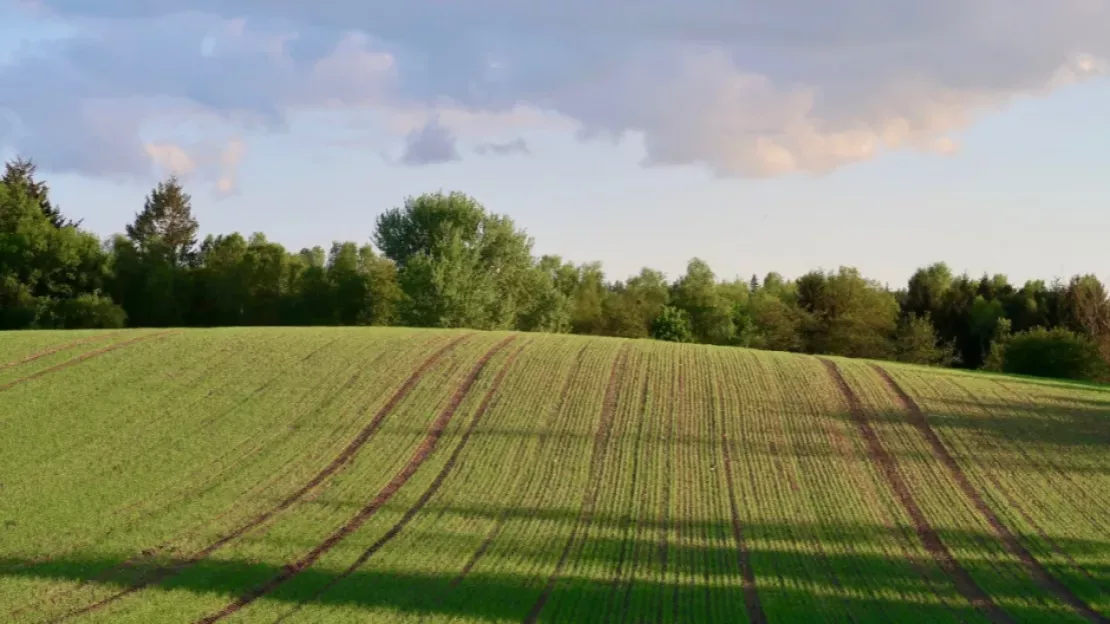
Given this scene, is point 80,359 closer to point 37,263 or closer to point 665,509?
point 665,509

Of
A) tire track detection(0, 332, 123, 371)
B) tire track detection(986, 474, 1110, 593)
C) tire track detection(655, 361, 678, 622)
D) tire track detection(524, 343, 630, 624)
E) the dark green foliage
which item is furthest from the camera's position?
the dark green foliage

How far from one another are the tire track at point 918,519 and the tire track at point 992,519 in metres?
1.70

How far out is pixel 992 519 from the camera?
27312mm

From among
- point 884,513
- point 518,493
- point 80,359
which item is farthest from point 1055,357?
point 80,359

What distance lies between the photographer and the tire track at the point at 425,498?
20578mm

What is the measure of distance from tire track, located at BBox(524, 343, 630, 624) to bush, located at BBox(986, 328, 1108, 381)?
27722 millimetres

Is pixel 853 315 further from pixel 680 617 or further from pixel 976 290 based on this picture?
pixel 680 617

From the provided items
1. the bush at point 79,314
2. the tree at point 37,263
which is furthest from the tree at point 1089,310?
the tree at point 37,263

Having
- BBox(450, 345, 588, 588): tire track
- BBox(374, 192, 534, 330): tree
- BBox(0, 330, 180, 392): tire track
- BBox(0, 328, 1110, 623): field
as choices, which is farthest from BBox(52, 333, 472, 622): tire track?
BBox(374, 192, 534, 330): tree

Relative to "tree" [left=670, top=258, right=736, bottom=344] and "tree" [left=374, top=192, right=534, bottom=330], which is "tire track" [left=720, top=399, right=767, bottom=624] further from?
"tree" [left=670, top=258, right=736, bottom=344]

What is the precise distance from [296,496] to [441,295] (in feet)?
142

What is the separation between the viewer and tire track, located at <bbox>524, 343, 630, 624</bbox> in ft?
66.4

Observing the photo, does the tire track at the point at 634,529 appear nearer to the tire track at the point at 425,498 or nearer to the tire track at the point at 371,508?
the tire track at the point at 425,498

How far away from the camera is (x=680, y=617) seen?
19266mm
